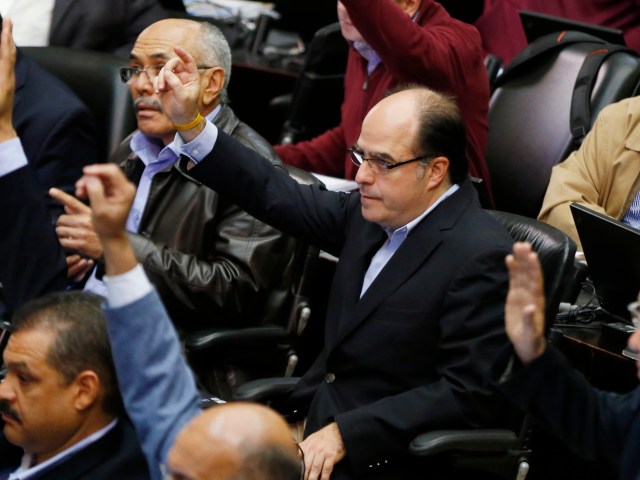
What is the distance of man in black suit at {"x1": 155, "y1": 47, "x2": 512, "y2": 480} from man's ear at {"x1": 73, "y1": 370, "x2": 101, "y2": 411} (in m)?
0.56

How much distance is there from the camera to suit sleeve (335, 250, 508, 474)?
2447 millimetres

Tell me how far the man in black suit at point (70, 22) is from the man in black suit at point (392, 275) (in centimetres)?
171

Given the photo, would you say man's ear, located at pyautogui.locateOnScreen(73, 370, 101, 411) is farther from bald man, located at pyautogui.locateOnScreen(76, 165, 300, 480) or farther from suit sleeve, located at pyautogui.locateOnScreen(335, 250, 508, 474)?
suit sleeve, located at pyautogui.locateOnScreen(335, 250, 508, 474)

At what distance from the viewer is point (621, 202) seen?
11.3ft

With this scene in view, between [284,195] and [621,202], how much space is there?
111cm

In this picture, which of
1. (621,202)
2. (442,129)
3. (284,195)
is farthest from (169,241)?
(621,202)

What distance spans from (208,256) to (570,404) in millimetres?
1289

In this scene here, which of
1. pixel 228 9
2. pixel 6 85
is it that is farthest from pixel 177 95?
pixel 228 9

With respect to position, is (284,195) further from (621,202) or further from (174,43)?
(621,202)

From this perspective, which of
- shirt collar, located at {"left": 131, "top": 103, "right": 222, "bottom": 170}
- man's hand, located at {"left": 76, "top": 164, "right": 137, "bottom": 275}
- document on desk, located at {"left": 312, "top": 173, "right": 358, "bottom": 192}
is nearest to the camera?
man's hand, located at {"left": 76, "top": 164, "right": 137, "bottom": 275}

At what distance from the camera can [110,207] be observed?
6.14ft

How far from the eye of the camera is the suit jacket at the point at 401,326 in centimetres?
246

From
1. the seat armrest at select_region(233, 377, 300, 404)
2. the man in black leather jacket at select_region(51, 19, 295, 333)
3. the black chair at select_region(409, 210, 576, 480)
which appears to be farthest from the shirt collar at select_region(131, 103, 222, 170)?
the black chair at select_region(409, 210, 576, 480)

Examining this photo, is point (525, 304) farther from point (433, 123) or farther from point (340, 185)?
point (340, 185)
